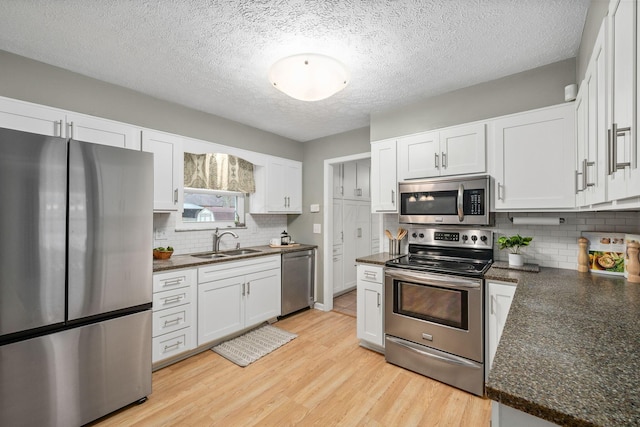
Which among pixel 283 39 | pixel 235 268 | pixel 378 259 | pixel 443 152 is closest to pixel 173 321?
pixel 235 268

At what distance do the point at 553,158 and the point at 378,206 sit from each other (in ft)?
4.99

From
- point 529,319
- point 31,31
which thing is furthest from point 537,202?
point 31,31

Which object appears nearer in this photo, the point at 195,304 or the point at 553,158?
the point at 553,158

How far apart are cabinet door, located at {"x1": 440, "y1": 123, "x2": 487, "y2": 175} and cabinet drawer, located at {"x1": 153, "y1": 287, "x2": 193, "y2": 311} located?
2643 millimetres

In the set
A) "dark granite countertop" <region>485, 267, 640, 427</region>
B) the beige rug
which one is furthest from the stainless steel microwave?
the beige rug

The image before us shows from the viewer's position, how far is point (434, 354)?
235 cm

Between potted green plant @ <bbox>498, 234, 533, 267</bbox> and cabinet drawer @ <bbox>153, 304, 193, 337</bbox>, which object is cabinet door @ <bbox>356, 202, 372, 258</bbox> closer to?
potted green plant @ <bbox>498, 234, 533, 267</bbox>

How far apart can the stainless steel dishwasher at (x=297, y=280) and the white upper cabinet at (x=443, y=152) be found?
1771 millimetres

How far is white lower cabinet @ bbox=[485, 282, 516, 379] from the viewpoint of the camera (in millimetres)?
2035

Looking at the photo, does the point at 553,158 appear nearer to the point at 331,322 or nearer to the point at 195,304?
the point at 331,322

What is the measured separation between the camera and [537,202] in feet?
7.29

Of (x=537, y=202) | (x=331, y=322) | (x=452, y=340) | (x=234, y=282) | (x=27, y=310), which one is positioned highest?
(x=537, y=202)

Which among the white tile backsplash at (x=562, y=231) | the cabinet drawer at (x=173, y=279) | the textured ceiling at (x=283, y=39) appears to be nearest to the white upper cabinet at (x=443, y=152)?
the textured ceiling at (x=283, y=39)

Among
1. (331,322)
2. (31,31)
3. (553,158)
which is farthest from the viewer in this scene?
(331,322)
